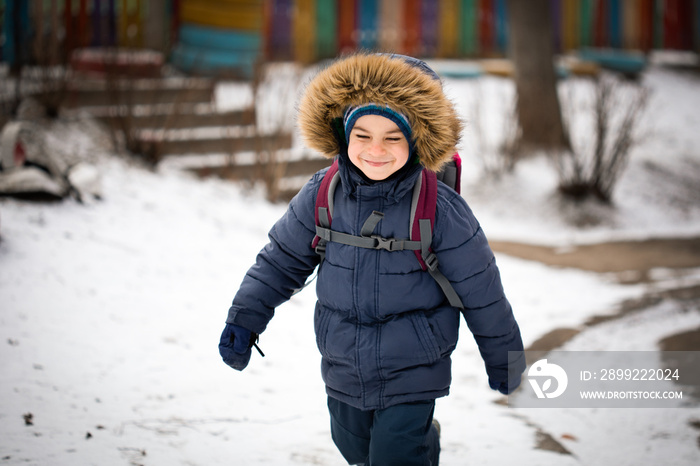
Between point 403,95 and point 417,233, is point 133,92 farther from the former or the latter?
point 417,233

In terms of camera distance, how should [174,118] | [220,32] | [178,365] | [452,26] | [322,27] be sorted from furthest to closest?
[452,26], [322,27], [220,32], [174,118], [178,365]

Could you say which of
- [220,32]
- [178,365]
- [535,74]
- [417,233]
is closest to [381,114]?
[417,233]

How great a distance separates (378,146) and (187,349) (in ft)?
7.02

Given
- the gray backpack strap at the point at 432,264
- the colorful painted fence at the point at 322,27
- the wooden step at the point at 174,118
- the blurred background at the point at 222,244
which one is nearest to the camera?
the gray backpack strap at the point at 432,264

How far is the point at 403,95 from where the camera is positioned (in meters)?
1.96

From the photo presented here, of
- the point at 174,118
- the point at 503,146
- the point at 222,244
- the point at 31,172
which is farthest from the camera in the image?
the point at 503,146

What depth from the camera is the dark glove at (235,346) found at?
210cm

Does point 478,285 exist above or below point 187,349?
above

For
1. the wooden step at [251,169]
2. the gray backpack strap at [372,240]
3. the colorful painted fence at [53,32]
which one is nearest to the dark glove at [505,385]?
the gray backpack strap at [372,240]

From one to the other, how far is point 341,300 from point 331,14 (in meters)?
13.0

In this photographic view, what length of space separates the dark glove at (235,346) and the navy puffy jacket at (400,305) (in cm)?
26

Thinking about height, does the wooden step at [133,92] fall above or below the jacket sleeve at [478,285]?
above

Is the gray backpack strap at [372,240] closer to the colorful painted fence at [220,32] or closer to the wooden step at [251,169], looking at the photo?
the wooden step at [251,169]

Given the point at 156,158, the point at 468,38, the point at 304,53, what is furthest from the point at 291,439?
the point at 468,38
